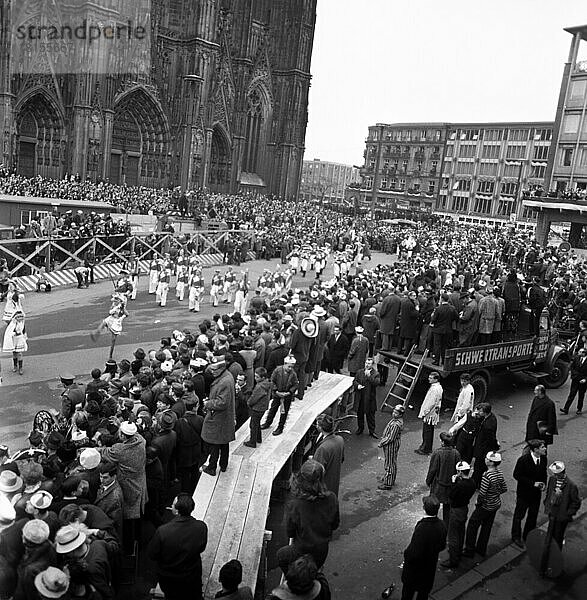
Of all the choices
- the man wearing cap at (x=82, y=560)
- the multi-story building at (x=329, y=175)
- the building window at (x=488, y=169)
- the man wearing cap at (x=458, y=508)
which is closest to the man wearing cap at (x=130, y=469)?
the man wearing cap at (x=82, y=560)

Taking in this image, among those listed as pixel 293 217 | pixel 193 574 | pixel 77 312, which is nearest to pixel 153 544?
pixel 193 574

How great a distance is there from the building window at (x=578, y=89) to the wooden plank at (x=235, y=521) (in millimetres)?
54490

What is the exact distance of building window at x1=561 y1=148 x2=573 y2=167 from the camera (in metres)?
54.3

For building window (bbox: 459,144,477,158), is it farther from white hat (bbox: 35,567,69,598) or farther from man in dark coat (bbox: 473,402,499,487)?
white hat (bbox: 35,567,69,598)

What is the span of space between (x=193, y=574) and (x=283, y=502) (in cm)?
388

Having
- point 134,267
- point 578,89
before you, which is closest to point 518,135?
point 578,89

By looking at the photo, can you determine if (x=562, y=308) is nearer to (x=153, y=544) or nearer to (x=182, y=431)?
(x=182, y=431)

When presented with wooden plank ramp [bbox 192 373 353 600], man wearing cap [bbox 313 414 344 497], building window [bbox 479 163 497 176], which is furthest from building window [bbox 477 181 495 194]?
man wearing cap [bbox 313 414 344 497]

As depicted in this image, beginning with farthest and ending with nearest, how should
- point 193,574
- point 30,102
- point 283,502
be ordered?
1. point 30,102
2. point 283,502
3. point 193,574

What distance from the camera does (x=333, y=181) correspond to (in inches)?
7254

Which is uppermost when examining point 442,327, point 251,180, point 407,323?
point 251,180

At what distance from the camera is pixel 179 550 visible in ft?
18.1

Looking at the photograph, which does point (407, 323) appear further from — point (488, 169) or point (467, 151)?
point (467, 151)

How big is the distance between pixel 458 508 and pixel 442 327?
591cm
